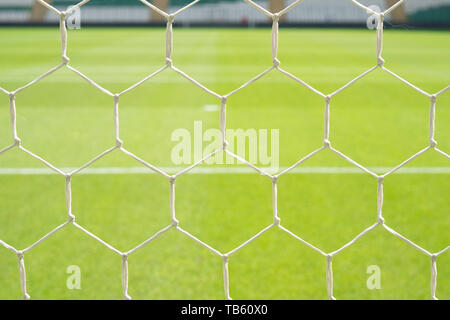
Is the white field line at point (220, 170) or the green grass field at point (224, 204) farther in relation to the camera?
the white field line at point (220, 170)

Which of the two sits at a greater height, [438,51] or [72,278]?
[438,51]

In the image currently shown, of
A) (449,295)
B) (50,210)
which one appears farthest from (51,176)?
(449,295)

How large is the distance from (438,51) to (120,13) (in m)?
15.0

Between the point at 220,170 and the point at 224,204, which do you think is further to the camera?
the point at 220,170

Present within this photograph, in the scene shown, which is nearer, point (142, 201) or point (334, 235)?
point (334, 235)

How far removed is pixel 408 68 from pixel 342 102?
2.98 m

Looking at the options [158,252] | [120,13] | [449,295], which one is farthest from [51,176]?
[120,13]

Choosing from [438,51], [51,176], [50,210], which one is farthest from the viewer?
[438,51]

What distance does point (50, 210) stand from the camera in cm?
222

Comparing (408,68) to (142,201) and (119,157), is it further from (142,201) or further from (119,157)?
(142,201)

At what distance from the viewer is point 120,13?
73.4ft

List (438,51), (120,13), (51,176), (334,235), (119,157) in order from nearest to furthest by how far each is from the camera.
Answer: (334,235), (51,176), (119,157), (438,51), (120,13)

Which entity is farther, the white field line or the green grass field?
the white field line
